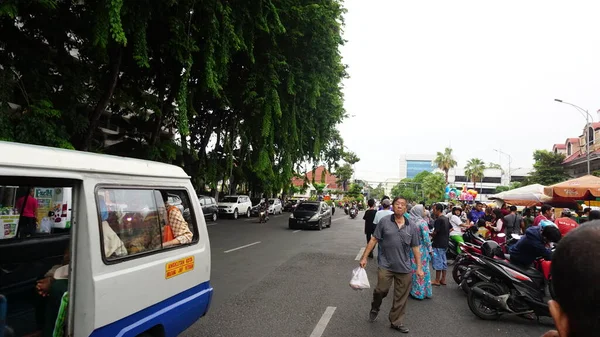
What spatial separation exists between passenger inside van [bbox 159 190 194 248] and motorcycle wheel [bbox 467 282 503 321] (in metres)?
4.25

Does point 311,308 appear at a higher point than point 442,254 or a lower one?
lower

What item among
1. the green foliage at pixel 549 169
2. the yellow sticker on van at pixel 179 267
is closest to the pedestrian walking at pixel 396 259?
the yellow sticker on van at pixel 179 267

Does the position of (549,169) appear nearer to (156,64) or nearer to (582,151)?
(582,151)

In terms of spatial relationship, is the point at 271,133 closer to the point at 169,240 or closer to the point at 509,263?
the point at 509,263

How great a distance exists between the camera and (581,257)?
3.39ft

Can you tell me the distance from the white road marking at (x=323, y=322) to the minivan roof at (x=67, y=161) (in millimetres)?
2786

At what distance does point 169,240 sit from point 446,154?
75.0 m

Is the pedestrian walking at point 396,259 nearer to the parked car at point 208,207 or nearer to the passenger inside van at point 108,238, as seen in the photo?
the passenger inside van at point 108,238

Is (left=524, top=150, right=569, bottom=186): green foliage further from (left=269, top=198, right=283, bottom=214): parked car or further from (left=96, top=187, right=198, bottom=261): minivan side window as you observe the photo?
(left=96, top=187, right=198, bottom=261): minivan side window

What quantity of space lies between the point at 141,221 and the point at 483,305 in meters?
4.94

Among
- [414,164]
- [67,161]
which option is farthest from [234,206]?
[414,164]

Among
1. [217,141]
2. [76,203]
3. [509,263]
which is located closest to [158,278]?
[76,203]

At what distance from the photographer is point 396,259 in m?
4.80

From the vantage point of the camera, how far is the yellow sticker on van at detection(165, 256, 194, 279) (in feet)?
10.3
